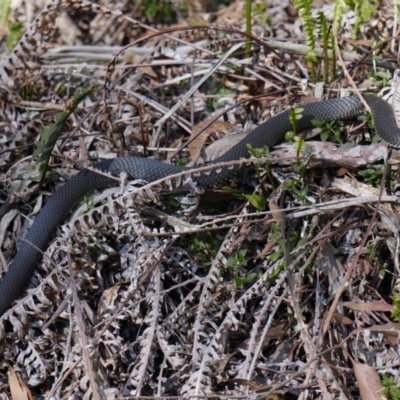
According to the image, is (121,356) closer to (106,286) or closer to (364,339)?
(106,286)

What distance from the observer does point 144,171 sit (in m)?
5.48

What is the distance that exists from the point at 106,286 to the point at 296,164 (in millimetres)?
1707

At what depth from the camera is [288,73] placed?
625cm

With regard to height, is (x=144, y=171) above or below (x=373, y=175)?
above

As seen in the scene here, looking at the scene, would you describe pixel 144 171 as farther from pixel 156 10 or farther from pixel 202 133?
pixel 156 10

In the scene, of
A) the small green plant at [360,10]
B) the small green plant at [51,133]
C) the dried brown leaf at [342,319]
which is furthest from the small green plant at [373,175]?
the small green plant at [51,133]

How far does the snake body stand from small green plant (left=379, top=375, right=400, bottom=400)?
1.83 m

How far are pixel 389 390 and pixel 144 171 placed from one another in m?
2.53

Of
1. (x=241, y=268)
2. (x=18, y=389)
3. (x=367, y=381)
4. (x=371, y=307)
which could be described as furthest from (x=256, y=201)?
(x=18, y=389)

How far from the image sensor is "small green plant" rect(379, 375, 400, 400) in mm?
3994

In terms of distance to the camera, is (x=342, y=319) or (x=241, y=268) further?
(x=241, y=268)

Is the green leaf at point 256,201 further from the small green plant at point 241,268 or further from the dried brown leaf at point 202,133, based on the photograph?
the dried brown leaf at point 202,133

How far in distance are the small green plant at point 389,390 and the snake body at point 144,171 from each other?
183cm

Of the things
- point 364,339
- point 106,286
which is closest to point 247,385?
point 364,339
